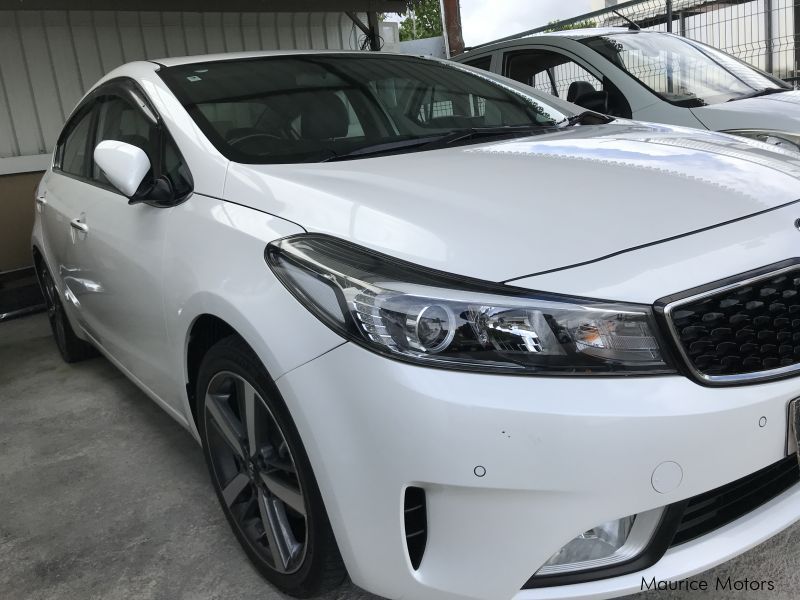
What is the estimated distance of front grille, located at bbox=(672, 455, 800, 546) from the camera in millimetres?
1444

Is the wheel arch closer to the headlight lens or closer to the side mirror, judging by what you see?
the side mirror

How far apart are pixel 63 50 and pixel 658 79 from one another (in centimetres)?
481

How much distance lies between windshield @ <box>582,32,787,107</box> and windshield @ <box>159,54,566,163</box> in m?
1.96

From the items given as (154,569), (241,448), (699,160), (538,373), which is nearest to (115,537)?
(154,569)

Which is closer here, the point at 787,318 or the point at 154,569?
the point at 787,318

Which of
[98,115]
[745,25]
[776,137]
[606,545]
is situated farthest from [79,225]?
[745,25]

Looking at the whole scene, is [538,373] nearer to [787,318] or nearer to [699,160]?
[787,318]

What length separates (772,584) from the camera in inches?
71.2

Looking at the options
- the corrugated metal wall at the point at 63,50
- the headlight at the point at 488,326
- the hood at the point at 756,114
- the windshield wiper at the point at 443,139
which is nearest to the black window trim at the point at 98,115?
the windshield wiper at the point at 443,139

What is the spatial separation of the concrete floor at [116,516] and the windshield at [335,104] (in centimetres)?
117

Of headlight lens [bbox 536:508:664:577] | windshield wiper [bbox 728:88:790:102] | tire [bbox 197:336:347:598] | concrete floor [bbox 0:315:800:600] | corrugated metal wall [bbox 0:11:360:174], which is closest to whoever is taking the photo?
headlight lens [bbox 536:508:664:577]

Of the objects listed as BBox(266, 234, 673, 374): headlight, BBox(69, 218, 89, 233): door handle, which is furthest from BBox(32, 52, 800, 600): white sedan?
BBox(69, 218, 89, 233): door handle

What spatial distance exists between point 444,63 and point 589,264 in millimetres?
1967

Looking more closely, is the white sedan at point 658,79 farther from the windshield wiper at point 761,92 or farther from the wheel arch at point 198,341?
the wheel arch at point 198,341
